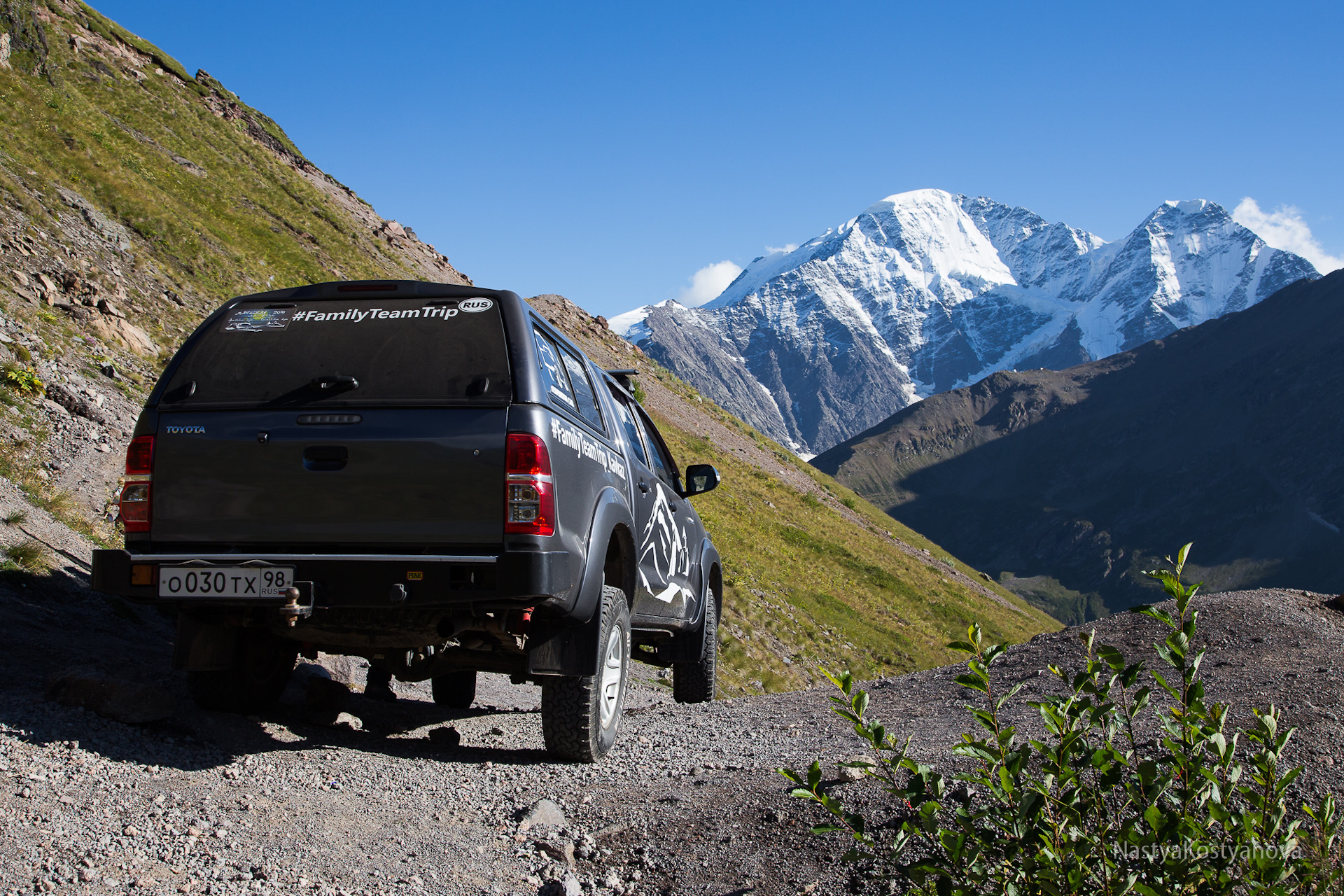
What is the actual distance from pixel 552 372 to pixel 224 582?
2.06 meters

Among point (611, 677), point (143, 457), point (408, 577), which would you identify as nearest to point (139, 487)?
point (143, 457)

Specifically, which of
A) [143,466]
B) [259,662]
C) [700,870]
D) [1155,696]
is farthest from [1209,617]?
[143,466]

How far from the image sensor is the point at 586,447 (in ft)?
17.5

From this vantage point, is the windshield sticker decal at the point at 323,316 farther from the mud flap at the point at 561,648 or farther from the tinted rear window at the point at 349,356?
the mud flap at the point at 561,648

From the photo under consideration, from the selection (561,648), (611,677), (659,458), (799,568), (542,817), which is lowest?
(542,817)

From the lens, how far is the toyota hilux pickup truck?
179 inches

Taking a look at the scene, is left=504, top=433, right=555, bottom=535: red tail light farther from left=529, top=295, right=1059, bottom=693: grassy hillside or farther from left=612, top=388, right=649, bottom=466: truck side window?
left=529, top=295, right=1059, bottom=693: grassy hillside

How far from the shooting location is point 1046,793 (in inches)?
106

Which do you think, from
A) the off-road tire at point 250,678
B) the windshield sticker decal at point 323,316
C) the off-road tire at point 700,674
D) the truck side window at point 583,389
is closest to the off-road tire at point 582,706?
the truck side window at point 583,389

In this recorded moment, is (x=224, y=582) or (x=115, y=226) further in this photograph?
(x=115, y=226)

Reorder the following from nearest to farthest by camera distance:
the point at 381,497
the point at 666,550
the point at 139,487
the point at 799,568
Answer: the point at 381,497, the point at 139,487, the point at 666,550, the point at 799,568

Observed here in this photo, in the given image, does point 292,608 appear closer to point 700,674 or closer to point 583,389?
point 583,389

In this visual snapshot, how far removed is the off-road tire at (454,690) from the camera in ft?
26.2

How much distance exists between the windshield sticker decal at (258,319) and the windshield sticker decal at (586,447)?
1708mm
